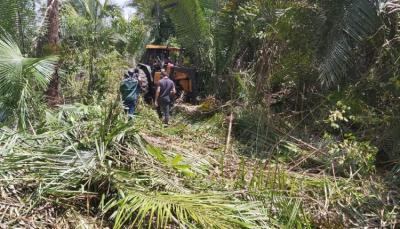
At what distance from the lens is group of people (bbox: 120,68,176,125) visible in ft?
29.7

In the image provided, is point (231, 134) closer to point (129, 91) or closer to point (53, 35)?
point (129, 91)

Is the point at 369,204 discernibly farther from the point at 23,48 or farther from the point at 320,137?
the point at 23,48

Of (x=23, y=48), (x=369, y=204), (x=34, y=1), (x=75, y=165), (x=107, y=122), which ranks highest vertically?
(x=34, y=1)

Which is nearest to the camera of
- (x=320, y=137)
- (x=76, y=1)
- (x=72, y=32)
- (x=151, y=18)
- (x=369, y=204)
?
(x=369, y=204)

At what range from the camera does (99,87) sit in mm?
11594

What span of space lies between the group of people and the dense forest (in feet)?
0.97

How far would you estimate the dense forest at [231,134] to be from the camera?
4516mm

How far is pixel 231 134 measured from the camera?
793 cm

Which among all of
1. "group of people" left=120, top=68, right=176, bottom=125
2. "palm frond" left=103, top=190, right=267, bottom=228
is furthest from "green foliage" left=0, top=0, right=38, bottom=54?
"palm frond" left=103, top=190, right=267, bottom=228

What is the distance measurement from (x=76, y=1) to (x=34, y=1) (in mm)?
6804

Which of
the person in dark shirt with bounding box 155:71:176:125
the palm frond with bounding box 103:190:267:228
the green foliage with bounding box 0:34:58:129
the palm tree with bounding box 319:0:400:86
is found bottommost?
the palm frond with bounding box 103:190:267:228

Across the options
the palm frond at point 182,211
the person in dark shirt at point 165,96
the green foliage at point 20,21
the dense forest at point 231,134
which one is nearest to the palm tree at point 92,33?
the dense forest at point 231,134

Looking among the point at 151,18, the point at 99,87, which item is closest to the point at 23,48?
the point at 99,87

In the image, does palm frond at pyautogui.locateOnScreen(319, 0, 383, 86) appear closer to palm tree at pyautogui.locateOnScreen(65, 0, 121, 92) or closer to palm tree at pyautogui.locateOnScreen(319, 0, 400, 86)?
palm tree at pyautogui.locateOnScreen(319, 0, 400, 86)
